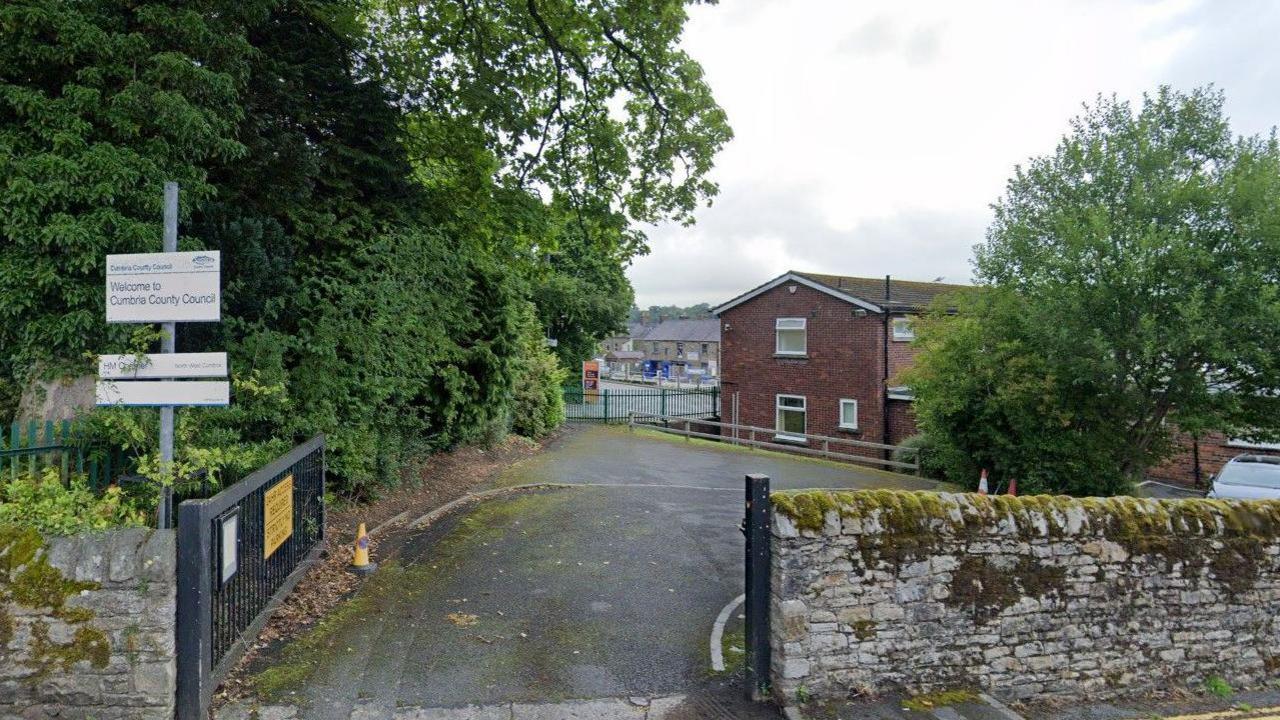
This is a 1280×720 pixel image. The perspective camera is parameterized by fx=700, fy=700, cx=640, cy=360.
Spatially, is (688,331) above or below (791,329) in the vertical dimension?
above

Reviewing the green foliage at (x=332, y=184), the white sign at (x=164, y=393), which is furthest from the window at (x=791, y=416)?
the white sign at (x=164, y=393)

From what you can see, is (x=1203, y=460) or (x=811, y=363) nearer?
(x=1203, y=460)

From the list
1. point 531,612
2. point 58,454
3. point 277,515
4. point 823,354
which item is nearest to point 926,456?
point 823,354

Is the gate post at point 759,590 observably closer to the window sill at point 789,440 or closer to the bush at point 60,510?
the bush at point 60,510

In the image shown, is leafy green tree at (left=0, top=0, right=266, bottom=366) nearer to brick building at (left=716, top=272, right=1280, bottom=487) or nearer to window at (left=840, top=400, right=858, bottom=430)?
brick building at (left=716, top=272, right=1280, bottom=487)

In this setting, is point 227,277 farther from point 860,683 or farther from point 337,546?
point 860,683

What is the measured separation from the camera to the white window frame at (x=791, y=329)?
77.1 ft

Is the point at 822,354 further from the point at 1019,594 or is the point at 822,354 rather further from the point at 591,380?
the point at 1019,594

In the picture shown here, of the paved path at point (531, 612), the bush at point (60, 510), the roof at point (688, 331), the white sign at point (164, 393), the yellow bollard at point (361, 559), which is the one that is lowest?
the paved path at point (531, 612)

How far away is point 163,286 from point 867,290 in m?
21.6

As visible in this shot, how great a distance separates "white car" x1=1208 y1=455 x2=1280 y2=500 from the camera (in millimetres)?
12031

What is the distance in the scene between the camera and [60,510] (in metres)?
4.25

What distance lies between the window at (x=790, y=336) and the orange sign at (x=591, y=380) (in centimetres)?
773

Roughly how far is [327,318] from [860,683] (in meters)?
6.44
